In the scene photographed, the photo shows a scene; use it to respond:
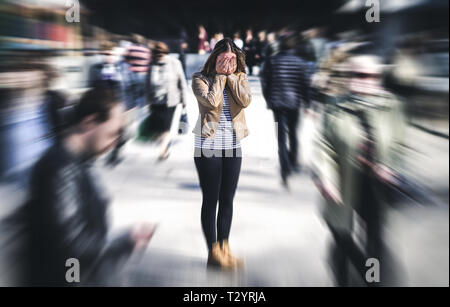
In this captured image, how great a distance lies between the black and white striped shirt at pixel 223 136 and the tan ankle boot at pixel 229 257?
1.94ft

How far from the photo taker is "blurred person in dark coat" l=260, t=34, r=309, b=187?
111 inches

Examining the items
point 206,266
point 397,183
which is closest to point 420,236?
point 397,183

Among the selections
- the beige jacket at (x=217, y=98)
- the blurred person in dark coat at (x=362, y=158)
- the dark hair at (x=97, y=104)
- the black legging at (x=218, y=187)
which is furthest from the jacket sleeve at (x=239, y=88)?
the dark hair at (x=97, y=104)

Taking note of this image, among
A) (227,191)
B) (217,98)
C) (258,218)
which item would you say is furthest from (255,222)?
(217,98)

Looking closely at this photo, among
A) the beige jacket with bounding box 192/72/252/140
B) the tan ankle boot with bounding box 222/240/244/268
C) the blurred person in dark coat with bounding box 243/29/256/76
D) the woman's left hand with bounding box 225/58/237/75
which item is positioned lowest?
the tan ankle boot with bounding box 222/240/244/268

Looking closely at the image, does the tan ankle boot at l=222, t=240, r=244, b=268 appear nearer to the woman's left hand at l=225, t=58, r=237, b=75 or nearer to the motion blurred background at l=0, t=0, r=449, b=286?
the motion blurred background at l=0, t=0, r=449, b=286

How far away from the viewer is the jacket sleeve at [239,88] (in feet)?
7.16

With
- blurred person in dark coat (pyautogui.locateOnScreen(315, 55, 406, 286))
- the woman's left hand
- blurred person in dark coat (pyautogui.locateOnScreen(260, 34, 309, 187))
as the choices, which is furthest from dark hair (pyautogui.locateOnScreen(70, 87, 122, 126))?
blurred person in dark coat (pyautogui.locateOnScreen(315, 55, 406, 286))

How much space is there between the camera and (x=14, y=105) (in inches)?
98.0

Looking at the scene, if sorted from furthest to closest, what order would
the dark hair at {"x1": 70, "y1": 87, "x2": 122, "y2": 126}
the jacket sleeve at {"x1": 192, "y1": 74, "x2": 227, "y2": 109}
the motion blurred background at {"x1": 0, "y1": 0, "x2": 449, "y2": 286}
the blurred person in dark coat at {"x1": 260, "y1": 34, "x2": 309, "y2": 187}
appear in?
the blurred person in dark coat at {"x1": 260, "y1": 34, "x2": 309, "y2": 187}, the dark hair at {"x1": 70, "y1": 87, "x2": 122, "y2": 126}, the motion blurred background at {"x1": 0, "y1": 0, "x2": 449, "y2": 286}, the jacket sleeve at {"x1": 192, "y1": 74, "x2": 227, "y2": 109}

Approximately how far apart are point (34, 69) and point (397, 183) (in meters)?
2.29

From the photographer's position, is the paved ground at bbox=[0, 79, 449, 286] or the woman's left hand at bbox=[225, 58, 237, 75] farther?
the paved ground at bbox=[0, 79, 449, 286]

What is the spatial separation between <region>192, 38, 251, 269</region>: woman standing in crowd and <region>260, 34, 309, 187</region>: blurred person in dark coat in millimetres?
593

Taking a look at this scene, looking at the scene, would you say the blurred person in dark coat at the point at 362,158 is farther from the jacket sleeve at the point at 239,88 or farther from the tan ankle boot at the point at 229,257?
the jacket sleeve at the point at 239,88
